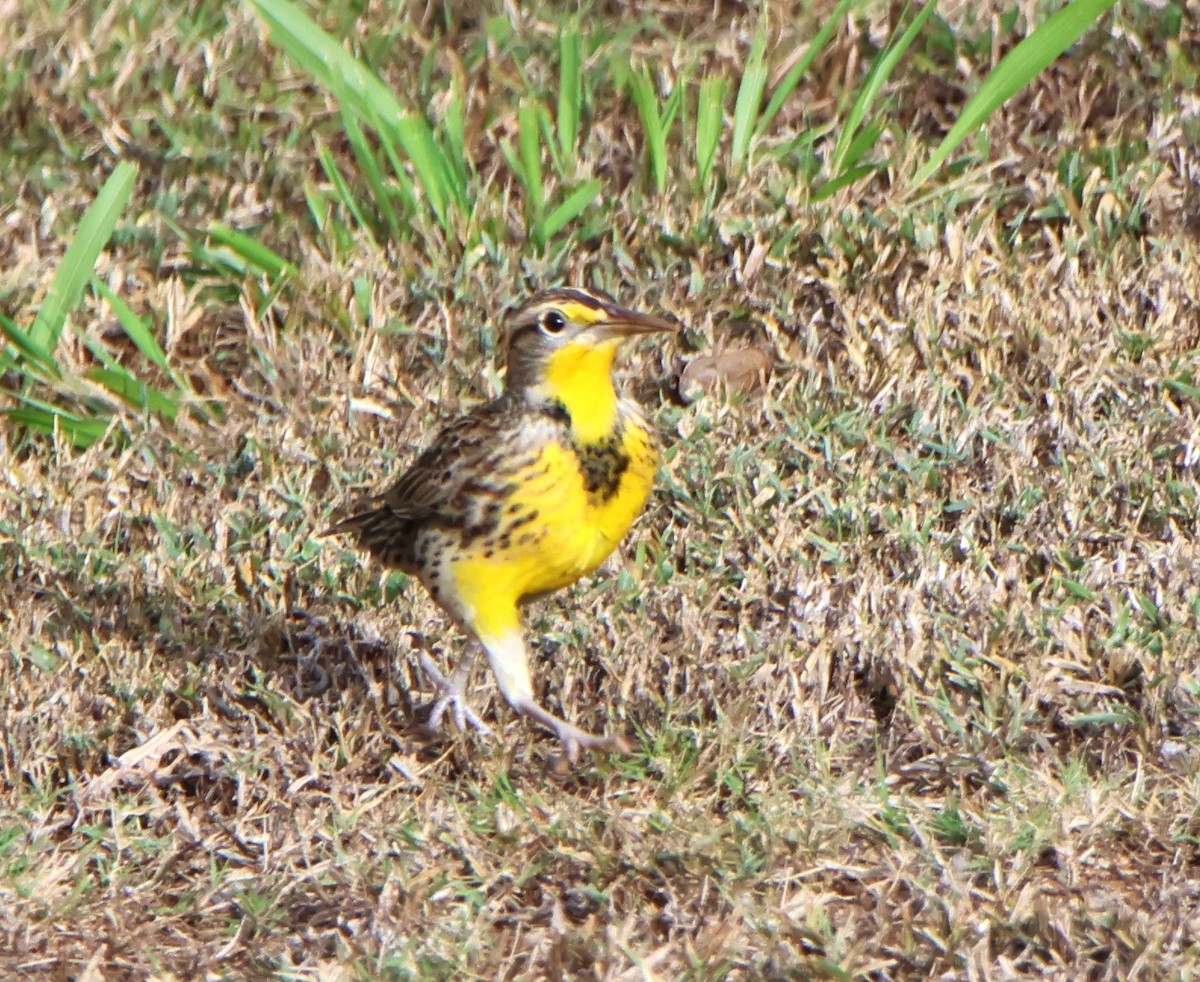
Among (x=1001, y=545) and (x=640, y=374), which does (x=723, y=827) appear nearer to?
(x=1001, y=545)

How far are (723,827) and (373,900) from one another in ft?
2.61

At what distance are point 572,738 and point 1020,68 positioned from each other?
9.23 feet

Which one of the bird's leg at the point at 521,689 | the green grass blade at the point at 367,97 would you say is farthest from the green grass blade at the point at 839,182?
the bird's leg at the point at 521,689

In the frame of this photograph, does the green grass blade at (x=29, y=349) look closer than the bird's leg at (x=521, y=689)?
No

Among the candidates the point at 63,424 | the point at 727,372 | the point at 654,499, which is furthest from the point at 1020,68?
the point at 63,424

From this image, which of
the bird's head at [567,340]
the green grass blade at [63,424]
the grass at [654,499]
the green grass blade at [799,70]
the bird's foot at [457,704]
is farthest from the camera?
the green grass blade at [799,70]

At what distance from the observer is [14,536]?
610 centimetres

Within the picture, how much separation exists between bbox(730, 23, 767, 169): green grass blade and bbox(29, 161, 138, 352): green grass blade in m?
1.90

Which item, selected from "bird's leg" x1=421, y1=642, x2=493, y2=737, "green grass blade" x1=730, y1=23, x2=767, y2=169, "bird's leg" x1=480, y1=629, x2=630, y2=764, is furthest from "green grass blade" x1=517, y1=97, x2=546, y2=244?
"bird's leg" x1=480, y1=629, x2=630, y2=764

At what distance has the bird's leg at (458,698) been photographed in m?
5.46

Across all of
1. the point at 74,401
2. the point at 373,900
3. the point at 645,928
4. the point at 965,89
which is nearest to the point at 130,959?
the point at 373,900

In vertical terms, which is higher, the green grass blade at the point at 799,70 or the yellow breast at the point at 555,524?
the green grass blade at the point at 799,70

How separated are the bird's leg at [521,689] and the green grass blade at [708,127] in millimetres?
2122

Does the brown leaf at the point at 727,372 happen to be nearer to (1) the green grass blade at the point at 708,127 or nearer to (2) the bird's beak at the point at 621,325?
(1) the green grass blade at the point at 708,127
